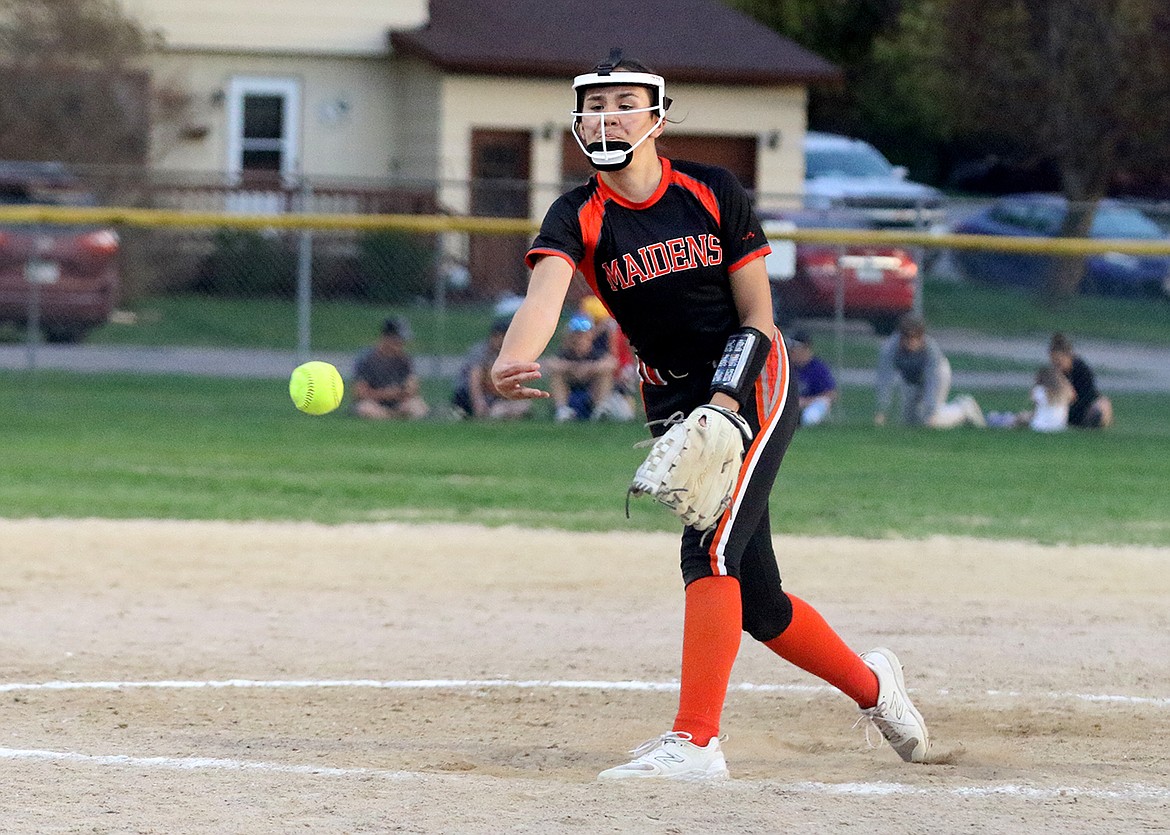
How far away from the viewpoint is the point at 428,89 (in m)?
22.4

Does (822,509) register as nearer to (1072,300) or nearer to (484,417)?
(484,417)

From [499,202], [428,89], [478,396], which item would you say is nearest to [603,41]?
[428,89]

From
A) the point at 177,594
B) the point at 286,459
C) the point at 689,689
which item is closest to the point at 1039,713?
the point at 689,689

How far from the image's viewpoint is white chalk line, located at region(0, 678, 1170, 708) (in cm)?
559

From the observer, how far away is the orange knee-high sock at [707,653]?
444cm

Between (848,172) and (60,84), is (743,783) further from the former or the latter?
(848,172)

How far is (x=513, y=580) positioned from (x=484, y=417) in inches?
→ 215

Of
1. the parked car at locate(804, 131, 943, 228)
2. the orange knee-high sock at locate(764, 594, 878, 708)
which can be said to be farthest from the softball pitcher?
the parked car at locate(804, 131, 943, 228)

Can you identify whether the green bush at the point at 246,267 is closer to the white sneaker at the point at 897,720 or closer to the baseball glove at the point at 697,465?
the white sneaker at the point at 897,720

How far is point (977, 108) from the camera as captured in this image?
80.5 ft

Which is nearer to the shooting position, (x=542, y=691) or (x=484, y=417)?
(x=542, y=691)

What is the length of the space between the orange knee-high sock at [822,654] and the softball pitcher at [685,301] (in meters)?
0.28

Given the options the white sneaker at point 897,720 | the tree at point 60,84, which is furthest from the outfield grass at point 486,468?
the tree at point 60,84

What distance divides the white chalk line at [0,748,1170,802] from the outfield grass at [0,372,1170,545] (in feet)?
14.5
